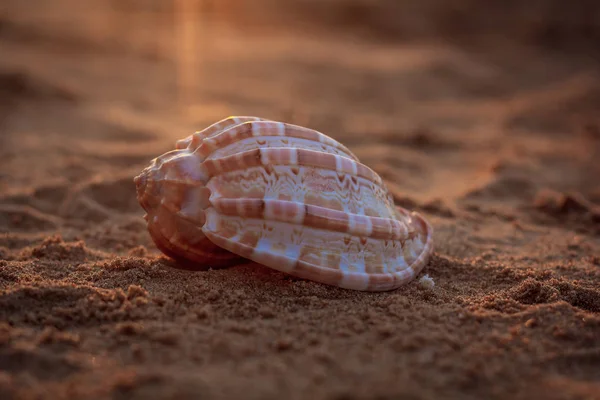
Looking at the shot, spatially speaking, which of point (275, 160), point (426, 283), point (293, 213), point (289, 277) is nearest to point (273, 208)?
point (293, 213)

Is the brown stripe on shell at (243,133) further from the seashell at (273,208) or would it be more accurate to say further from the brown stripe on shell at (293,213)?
the brown stripe on shell at (293,213)

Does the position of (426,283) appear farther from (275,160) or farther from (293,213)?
(275,160)

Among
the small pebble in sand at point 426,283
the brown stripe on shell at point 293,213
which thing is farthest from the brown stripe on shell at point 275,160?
the small pebble in sand at point 426,283

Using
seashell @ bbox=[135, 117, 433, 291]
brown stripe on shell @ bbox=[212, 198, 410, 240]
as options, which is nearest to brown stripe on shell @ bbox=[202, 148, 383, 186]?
seashell @ bbox=[135, 117, 433, 291]

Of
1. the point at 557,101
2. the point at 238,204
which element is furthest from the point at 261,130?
the point at 557,101

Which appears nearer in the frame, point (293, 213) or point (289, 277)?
point (293, 213)

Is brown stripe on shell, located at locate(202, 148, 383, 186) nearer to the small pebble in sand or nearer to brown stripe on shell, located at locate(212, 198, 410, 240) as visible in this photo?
brown stripe on shell, located at locate(212, 198, 410, 240)
